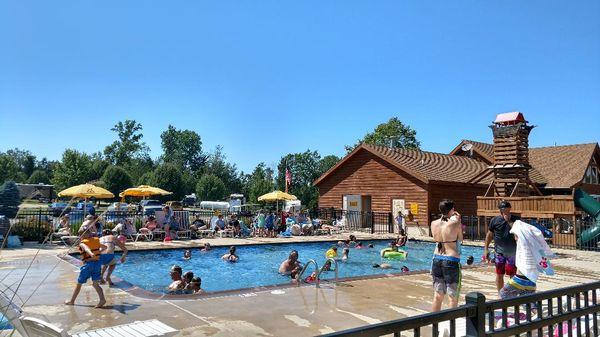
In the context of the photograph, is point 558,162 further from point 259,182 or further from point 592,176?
point 259,182

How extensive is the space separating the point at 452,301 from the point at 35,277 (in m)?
8.81

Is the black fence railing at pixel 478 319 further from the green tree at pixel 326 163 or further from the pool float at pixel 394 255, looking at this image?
the green tree at pixel 326 163

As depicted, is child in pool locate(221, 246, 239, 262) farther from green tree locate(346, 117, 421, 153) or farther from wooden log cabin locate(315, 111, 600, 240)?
green tree locate(346, 117, 421, 153)

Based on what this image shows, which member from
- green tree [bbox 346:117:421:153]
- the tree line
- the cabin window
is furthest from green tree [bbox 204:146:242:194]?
Answer: the cabin window

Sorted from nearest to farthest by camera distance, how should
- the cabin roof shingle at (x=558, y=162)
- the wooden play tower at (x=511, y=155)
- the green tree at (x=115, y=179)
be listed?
the wooden play tower at (x=511, y=155) < the cabin roof shingle at (x=558, y=162) < the green tree at (x=115, y=179)

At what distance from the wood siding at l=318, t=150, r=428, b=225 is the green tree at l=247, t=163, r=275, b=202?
2261cm

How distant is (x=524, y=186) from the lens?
25.2m

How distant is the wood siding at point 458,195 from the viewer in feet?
88.8

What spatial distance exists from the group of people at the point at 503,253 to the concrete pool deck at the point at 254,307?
115 centimetres

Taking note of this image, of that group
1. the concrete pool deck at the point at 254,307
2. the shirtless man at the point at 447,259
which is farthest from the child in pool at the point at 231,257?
the shirtless man at the point at 447,259

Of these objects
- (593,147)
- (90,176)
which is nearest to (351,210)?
(593,147)

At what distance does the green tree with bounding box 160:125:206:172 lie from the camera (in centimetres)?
11006

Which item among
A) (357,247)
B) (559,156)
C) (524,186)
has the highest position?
(559,156)

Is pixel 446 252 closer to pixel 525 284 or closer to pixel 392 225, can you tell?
pixel 525 284
